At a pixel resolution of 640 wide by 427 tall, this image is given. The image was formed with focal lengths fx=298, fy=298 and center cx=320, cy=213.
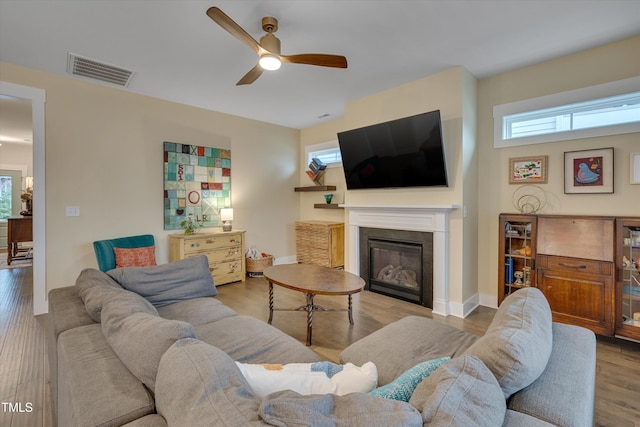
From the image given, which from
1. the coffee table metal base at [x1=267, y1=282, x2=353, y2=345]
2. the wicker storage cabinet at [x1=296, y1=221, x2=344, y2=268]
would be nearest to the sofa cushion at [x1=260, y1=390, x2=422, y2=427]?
the coffee table metal base at [x1=267, y1=282, x2=353, y2=345]

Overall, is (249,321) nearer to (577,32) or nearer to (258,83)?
(258,83)

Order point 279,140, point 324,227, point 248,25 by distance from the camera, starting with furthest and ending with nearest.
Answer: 1. point 279,140
2. point 324,227
3. point 248,25

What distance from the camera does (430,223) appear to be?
11.2ft

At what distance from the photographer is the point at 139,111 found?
Answer: 12.8 feet

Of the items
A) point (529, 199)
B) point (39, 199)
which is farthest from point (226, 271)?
point (529, 199)

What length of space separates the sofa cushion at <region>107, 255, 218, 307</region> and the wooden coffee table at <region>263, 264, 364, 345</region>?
64 cm

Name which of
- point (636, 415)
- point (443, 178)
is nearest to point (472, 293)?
point (443, 178)

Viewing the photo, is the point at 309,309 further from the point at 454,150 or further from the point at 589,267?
the point at 589,267

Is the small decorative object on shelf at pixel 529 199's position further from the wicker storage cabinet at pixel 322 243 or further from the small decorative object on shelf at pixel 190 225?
the small decorative object on shelf at pixel 190 225

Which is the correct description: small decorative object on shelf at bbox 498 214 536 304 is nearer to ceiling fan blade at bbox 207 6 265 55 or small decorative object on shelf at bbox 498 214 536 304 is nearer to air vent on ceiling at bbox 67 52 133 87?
ceiling fan blade at bbox 207 6 265 55

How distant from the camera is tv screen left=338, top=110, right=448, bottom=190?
3232 millimetres

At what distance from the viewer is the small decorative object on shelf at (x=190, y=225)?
14.0 feet

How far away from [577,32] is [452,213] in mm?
1867

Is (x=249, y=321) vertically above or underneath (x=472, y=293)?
above
